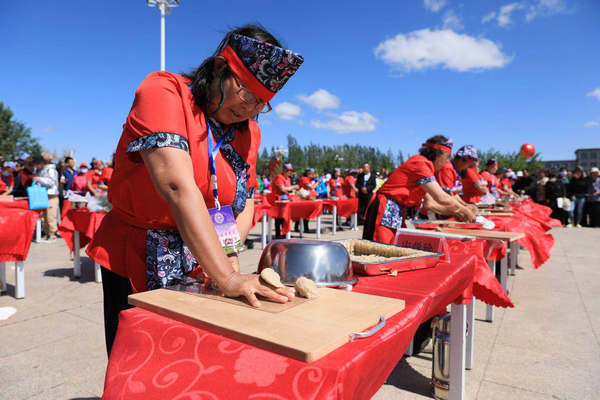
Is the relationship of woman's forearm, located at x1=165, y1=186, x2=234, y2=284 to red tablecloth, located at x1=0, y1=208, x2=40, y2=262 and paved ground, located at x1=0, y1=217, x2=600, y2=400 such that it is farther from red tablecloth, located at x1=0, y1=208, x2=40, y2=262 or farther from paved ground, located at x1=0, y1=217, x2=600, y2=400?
red tablecloth, located at x1=0, y1=208, x2=40, y2=262

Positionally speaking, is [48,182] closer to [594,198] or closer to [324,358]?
[324,358]

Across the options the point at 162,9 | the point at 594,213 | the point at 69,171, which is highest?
the point at 162,9

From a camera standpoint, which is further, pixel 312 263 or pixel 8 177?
pixel 8 177

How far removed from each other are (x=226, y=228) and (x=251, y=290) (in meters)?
0.32

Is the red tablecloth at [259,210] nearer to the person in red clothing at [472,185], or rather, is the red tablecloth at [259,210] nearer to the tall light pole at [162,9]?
the person in red clothing at [472,185]

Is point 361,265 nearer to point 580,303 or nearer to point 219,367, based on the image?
point 219,367

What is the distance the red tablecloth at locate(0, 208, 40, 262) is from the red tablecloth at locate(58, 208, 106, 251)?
76cm

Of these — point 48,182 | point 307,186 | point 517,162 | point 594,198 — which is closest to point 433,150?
point 307,186

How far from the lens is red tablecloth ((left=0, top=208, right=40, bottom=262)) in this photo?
12.0ft

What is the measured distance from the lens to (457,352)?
1.91 m

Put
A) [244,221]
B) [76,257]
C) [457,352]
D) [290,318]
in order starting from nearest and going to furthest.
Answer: [290,318]
[244,221]
[457,352]
[76,257]

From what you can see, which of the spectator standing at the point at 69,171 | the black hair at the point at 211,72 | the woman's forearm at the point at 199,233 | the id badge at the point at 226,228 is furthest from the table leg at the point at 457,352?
the spectator standing at the point at 69,171

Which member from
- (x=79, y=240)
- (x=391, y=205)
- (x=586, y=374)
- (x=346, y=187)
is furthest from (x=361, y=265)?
(x=346, y=187)

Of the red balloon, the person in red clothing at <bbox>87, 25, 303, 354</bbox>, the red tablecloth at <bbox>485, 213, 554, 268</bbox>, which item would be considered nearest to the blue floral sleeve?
the person in red clothing at <bbox>87, 25, 303, 354</bbox>
